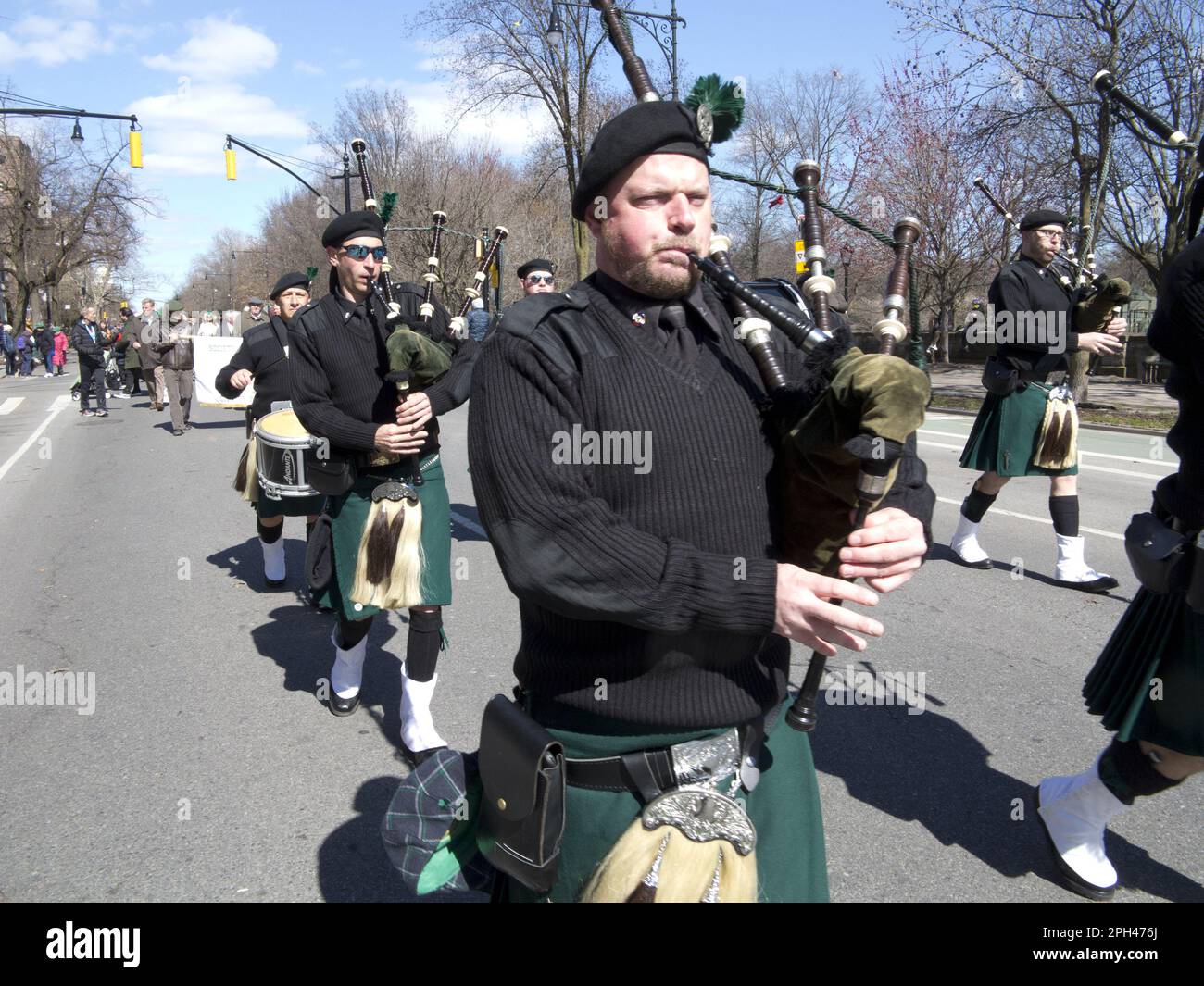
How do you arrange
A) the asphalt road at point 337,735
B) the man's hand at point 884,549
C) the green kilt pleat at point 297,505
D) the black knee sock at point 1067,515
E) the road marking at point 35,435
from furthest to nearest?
the road marking at point 35,435, the black knee sock at point 1067,515, the green kilt pleat at point 297,505, the asphalt road at point 337,735, the man's hand at point 884,549

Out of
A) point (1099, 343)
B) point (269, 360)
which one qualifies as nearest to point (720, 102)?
point (1099, 343)

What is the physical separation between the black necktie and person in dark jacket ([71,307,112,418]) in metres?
18.4

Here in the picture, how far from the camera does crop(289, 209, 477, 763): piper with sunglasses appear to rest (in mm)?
3873

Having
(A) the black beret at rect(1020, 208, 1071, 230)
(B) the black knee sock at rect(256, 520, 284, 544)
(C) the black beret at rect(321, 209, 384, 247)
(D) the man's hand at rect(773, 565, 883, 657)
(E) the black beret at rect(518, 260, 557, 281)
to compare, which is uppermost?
(A) the black beret at rect(1020, 208, 1071, 230)

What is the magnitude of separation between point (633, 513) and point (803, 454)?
317 millimetres

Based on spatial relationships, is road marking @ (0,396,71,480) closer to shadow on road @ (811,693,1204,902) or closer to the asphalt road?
the asphalt road

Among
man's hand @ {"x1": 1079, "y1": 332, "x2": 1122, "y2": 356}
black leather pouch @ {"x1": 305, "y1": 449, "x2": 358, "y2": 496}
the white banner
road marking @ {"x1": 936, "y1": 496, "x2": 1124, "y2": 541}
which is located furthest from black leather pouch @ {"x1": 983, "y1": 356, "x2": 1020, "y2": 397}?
the white banner

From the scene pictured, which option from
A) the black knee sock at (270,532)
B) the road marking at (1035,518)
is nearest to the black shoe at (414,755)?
the black knee sock at (270,532)

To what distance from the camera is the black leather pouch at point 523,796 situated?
172cm

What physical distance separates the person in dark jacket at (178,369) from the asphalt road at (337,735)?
8.05 meters

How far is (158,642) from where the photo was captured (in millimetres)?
5480

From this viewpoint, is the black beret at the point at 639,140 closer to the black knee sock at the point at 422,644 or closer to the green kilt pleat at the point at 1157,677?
the green kilt pleat at the point at 1157,677

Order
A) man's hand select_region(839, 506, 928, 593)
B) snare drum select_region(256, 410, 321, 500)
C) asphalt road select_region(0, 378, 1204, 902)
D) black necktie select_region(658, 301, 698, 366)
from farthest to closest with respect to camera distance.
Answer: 1. snare drum select_region(256, 410, 321, 500)
2. asphalt road select_region(0, 378, 1204, 902)
3. black necktie select_region(658, 301, 698, 366)
4. man's hand select_region(839, 506, 928, 593)
